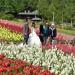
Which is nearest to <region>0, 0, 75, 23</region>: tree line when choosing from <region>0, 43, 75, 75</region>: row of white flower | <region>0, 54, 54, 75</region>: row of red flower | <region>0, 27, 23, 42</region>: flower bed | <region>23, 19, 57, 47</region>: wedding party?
<region>0, 27, 23, 42</region>: flower bed

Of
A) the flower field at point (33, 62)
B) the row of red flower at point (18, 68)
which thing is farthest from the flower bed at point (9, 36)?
the row of red flower at point (18, 68)

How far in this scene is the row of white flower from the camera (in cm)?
1146

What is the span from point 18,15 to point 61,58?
89322mm

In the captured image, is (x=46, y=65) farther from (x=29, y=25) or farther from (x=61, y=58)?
(x=29, y=25)

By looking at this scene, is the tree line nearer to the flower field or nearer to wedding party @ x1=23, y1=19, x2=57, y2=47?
wedding party @ x1=23, y1=19, x2=57, y2=47

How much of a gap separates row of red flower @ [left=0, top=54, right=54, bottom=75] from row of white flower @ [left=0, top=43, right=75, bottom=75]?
0.94ft

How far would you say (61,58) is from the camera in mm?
13352

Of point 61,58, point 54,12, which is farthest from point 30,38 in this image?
point 54,12

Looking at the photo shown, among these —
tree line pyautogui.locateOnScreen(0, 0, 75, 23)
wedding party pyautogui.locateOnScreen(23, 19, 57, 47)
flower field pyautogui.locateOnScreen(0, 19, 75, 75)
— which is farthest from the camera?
tree line pyautogui.locateOnScreen(0, 0, 75, 23)

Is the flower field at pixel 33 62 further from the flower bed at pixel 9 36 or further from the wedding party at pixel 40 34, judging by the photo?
the flower bed at pixel 9 36

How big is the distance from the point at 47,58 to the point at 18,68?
70.5 inches

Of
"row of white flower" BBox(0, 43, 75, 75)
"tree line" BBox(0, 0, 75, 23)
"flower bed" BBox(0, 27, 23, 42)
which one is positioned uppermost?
"row of white flower" BBox(0, 43, 75, 75)

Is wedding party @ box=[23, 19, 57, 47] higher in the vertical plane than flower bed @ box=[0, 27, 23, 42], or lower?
higher

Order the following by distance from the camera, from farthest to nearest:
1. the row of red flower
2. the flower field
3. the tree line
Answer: the tree line → the flower field → the row of red flower
